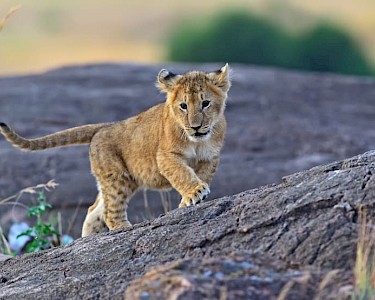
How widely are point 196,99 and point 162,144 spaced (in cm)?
47

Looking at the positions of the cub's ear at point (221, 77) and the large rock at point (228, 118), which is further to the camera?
the large rock at point (228, 118)

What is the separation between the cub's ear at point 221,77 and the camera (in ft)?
29.5

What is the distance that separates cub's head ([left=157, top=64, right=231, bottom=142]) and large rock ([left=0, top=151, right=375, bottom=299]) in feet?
4.74

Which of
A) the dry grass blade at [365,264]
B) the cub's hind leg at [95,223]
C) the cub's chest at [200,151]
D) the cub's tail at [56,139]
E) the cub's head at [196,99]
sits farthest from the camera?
the cub's hind leg at [95,223]

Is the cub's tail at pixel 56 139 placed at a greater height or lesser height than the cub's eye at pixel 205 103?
lesser

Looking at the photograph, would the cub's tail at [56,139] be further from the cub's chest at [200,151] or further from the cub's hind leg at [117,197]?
the cub's chest at [200,151]

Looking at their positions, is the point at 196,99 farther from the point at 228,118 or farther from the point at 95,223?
the point at 228,118

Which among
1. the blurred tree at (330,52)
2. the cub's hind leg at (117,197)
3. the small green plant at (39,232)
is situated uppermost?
the cub's hind leg at (117,197)

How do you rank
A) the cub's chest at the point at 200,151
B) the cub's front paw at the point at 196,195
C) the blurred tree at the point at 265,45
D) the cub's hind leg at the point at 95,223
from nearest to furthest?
Answer: the cub's front paw at the point at 196,195
the cub's chest at the point at 200,151
the cub's hind leg at the point at 95,223
the blurred tree at the point at 265,45

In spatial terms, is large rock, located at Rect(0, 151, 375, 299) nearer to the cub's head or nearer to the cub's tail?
the cub's head

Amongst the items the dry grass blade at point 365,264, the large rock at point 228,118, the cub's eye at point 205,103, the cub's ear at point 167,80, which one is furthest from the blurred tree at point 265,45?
the dry grass blade at point 365,264

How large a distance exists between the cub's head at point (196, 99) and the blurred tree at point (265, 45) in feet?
86.9

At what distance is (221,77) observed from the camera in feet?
29.6

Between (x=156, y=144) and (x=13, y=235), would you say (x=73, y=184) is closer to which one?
(x=13, y=235)
